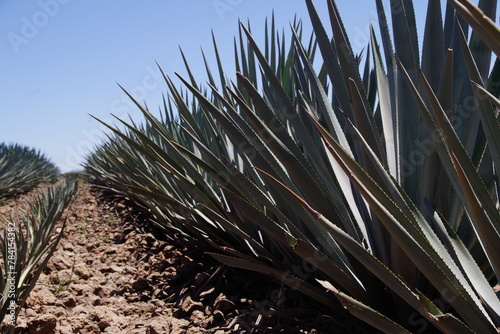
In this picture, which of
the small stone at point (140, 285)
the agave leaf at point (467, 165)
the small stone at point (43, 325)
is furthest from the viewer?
the small stone at point (140, 285)

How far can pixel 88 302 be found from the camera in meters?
1.86

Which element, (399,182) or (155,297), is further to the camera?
(155,297)

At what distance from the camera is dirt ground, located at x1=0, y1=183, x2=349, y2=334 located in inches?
58.9

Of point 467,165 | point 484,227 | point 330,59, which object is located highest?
point 330,59

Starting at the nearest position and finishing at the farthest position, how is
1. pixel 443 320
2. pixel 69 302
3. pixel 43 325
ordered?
pixel 443 320, pixel 43 325, pixel 69 302

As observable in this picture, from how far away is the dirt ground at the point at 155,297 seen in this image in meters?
1.50

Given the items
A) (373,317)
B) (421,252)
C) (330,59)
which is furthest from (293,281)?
(330,59)

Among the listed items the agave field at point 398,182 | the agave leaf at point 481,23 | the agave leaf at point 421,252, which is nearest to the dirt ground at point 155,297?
the agave field at point 398,182

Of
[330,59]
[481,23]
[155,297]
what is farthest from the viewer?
[155,297]

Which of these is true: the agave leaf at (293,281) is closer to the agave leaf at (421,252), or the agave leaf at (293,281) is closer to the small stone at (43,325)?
the agave leaf at (421,252)

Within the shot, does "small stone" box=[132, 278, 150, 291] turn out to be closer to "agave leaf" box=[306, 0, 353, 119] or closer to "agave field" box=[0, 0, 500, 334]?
"agave field" box=[0, 0, 500, 334]

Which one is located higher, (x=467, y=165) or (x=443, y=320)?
(x=467, y=165)

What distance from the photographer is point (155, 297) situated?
195 centimetres

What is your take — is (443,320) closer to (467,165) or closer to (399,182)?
(467,165)
